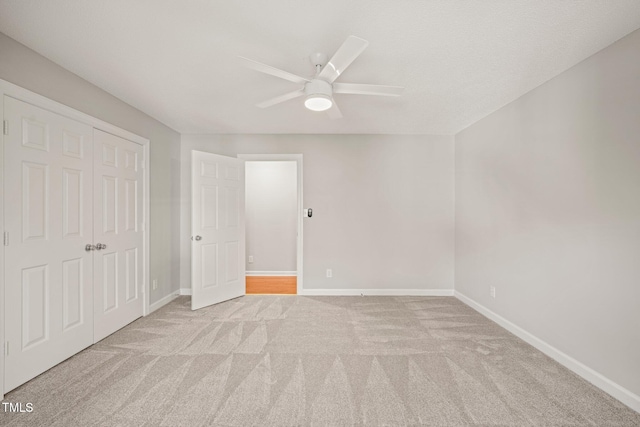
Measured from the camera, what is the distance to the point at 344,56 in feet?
5.62

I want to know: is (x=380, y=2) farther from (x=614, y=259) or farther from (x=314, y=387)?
(x=314, y=387)

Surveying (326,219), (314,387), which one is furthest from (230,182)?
(314,387)

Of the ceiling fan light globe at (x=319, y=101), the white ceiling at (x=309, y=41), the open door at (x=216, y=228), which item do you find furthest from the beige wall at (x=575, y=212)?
the open door at (x=216, y=228)

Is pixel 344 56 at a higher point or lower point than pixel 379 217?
higher

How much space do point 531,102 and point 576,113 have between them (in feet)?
1.72

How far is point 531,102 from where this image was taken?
2662 millimetres

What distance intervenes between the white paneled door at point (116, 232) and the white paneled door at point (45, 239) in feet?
0.35

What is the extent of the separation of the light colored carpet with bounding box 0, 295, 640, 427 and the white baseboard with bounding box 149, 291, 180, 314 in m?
0.33

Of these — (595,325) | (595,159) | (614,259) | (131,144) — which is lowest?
(595,325)

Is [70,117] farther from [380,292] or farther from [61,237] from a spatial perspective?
[380,292]

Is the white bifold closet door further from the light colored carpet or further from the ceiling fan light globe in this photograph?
the ceiling fan light globe

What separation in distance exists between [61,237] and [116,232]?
63cm

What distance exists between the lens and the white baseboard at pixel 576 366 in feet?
6.01

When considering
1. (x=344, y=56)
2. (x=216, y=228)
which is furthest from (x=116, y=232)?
(x=344, y=56)
